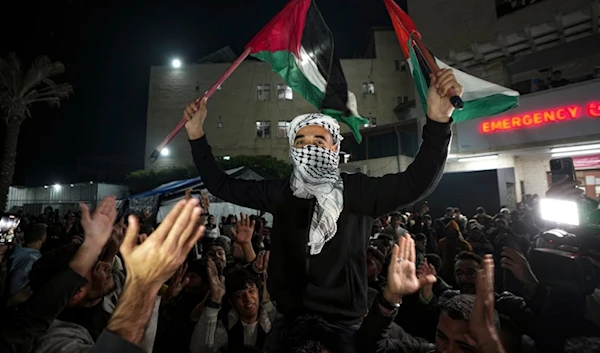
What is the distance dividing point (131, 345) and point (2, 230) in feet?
11.1

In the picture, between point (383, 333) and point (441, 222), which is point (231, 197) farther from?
point (441, 222)

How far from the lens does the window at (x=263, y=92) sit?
3130 cm

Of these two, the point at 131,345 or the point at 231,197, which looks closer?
the point at 131,345

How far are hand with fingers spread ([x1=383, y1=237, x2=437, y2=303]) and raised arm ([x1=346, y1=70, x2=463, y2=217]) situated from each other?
239mm

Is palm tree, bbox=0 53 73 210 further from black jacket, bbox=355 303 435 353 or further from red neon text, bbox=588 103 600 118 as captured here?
red neon text, bbox=588 103 600 118

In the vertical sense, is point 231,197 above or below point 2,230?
above

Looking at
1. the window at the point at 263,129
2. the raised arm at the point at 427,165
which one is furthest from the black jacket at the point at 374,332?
the window at the point at 263,129

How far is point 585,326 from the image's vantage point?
2330 millimetres

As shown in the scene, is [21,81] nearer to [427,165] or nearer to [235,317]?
[235,317]

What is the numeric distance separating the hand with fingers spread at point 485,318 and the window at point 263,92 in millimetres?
30848

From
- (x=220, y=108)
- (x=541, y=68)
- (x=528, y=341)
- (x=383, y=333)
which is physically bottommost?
(x=528, y=341)

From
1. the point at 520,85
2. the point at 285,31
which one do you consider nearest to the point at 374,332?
the point at 285,31

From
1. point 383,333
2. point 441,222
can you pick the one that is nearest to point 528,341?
point 383,333

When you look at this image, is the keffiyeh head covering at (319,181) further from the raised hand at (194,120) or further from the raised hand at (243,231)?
the raised hand at (243,231)
